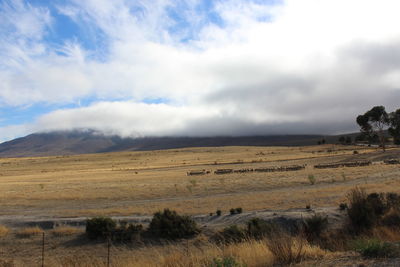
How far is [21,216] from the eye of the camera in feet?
80.7

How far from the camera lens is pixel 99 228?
57.2 feet

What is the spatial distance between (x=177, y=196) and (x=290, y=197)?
10723 millimetres

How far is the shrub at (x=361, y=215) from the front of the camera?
14414mm

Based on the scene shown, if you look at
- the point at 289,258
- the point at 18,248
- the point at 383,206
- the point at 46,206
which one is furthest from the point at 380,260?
the point at 46,206

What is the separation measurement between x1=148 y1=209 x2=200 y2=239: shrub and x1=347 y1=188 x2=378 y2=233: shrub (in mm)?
7139

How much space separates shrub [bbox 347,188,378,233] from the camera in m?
14.4

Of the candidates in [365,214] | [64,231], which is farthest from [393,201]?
[64,231]

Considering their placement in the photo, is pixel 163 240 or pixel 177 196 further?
pixel 177 196

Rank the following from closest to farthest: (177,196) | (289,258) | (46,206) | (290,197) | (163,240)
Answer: (289,258) < (163,240) < (290,197) < (46,206) < (177,196)

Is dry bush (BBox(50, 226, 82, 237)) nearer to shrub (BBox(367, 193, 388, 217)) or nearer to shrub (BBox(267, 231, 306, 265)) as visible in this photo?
shrub (BBox(267, 231, 306, 265))

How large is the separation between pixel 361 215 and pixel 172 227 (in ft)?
28.3

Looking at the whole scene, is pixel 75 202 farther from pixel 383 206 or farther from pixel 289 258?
pixel 289 258

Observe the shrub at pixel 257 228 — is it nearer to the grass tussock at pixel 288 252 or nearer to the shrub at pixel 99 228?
the grass tussock at pixel 288 252

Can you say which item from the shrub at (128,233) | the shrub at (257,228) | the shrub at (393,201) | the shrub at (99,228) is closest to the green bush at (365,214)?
the shrub at (393,201)
